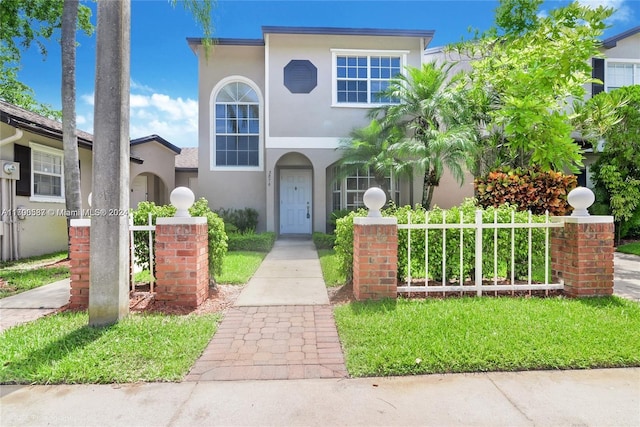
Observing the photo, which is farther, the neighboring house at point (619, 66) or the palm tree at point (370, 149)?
the neighboring house at point (619, 66)

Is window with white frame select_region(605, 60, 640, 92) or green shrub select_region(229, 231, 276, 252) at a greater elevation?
window with white frame select_region(605, 60, 640, 92)

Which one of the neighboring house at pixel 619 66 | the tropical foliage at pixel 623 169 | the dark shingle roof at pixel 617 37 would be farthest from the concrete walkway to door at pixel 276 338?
the dark shingle roof at pixel 617 37

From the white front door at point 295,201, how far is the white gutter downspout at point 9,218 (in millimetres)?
7615

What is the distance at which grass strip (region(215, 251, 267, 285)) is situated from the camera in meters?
6.10

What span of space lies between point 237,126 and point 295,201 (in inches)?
135

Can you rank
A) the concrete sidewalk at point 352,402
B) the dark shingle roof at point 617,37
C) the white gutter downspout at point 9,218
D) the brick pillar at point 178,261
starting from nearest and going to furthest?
the concrete sidewalk at point 352,402
the brick pillar at point 178,261
the white gutter downspout at point 9,218
the dark shingle roof at point 617,37

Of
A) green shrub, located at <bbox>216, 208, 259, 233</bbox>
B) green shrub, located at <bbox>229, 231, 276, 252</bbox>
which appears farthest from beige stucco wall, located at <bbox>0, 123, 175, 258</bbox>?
green shrub, located at <bbox>229, 231, 276, 252</bbox>

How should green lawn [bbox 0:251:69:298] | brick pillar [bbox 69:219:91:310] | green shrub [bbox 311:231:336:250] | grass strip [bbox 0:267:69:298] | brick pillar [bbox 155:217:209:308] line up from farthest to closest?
green shrub [bbox 311:231:336:250], green lawn [bbox 0:251:69:298], grass strip [bbox 0:267:69:298], brick pillar [bbox 69:219:91:310], brick pillar [bbox 155:217:209:308]

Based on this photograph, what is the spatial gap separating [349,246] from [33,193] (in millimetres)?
9194

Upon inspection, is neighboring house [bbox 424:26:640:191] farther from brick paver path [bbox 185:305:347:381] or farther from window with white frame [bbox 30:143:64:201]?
window with white frame [bbox 30:143:64:201]

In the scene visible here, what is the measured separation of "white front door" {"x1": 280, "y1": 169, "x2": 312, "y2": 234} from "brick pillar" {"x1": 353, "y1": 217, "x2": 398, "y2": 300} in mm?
8764

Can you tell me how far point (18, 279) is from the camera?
6555 mm

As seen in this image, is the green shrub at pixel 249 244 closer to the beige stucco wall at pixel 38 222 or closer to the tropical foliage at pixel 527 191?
the beige stucco wall at pixel 38 222

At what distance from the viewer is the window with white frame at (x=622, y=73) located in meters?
13.5
